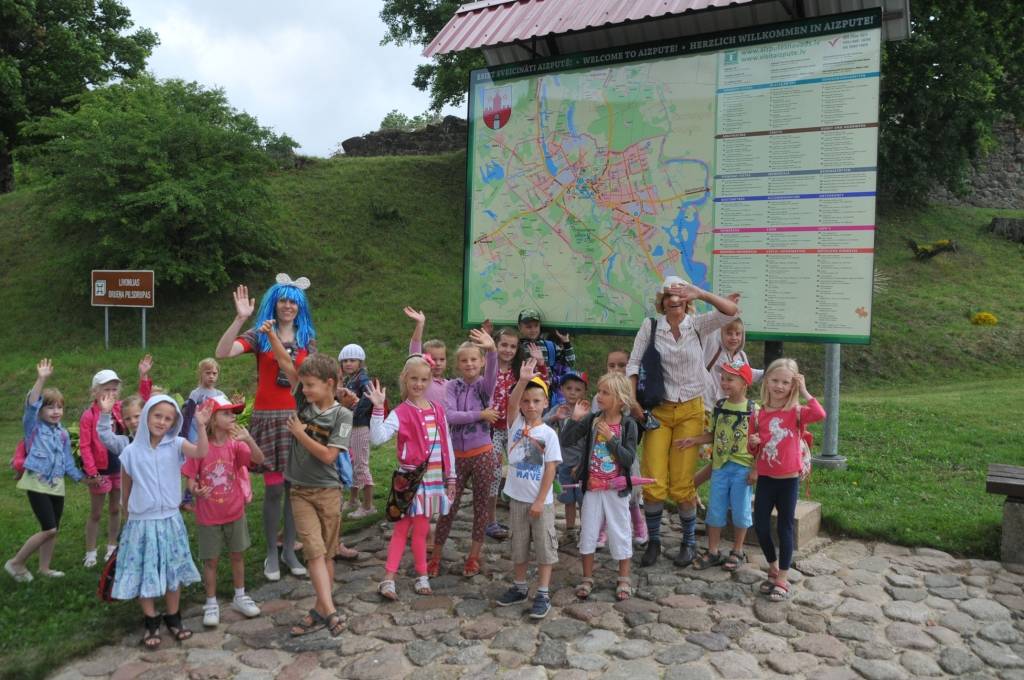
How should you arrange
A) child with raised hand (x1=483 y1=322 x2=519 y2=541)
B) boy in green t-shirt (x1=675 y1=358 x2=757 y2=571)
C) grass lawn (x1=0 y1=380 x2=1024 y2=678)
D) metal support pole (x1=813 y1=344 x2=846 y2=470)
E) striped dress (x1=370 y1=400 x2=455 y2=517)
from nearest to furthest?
grass lawn (x1=0 y1=380 x2=1024 y2=678)
striped dress (x1=370 y1=400 x2=455 y2=517)
boy in green t-shirt (x1=675 y1=358 x2=757 y2=571)
child with raised hand (x1=483 y1=322 x2=519 y2=541)
metal support pole (x1=813 y1=344 x2=846 y2=470)

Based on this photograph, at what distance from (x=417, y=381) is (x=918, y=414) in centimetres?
781

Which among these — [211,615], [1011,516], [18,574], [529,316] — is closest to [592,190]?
[529,316]

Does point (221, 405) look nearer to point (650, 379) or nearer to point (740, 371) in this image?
point (650, 379)

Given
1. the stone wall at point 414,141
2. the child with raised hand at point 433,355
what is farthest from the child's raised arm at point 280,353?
the stone wall at point 414,141

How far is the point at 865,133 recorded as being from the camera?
17.3ft

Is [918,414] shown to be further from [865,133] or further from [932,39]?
[932,39]

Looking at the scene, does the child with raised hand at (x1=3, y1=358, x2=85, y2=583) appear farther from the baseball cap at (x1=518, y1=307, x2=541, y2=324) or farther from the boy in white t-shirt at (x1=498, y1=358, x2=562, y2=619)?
the baseball cap at (x1=518, y1=307, x2=541, y2=324)

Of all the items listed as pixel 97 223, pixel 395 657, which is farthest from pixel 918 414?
pixel 97 223

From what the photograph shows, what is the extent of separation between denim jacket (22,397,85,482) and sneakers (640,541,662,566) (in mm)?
4082

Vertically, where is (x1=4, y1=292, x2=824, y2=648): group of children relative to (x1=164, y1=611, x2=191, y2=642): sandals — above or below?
above

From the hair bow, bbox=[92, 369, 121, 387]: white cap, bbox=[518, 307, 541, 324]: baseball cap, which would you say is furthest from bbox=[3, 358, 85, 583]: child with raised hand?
bbox=[518, 307, 541, 324]: baseball cap

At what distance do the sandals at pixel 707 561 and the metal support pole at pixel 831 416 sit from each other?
9.52ft

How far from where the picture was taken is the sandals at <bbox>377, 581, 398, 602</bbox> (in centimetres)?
479

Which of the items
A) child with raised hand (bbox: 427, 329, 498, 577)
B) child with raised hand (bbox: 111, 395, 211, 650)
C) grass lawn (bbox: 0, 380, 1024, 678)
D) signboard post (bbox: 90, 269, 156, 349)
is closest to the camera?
child with raised hand (bbox: 111, 395, 211, 650)
